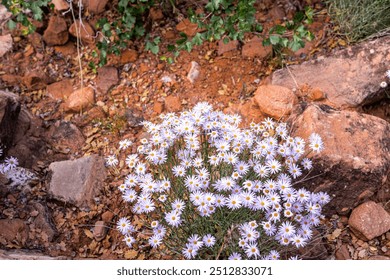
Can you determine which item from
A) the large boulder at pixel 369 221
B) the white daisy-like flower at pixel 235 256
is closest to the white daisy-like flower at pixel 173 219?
the white daisy-like flower at pixel 235 256

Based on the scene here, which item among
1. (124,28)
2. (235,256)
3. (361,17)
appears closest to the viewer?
(235,256)

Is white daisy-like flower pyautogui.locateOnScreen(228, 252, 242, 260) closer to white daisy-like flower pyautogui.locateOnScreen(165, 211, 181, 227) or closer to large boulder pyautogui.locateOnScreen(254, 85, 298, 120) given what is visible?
white daisy-like flower pyautogui.locateOnScreen(165, 211, 181, 227)

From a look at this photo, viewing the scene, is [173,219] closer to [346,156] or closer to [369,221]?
[346,156]

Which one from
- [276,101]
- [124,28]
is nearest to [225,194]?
[276,101]

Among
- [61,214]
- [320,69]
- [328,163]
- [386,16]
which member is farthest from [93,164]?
[386,16]

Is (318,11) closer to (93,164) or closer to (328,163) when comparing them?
(328,163)
